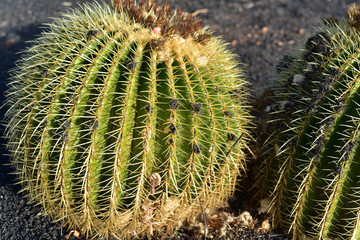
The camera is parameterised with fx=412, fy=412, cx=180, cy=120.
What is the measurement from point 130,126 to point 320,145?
113cm

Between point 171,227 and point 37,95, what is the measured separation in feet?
4.05

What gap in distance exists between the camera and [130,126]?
8.07ft

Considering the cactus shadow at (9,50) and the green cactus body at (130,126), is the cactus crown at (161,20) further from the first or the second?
the cactus shadow at (9,50)

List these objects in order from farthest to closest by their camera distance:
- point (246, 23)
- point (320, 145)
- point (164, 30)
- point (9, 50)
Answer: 1. point (246, 23)
2. point (9, 50)
3. point (164, 30)
4. point (320, 145)

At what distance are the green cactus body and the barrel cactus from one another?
0.32 metres

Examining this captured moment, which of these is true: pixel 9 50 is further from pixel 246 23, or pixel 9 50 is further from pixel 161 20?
pixel 246 23

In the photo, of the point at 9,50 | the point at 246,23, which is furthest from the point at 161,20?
the point at 246,23

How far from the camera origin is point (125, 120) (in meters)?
2.43

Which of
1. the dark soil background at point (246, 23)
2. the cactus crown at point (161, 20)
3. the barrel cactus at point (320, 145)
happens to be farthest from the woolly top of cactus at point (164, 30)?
the dark soil background at point (246, 23)

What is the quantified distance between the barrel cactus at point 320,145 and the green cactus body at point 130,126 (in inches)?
12.7

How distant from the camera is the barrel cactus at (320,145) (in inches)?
94.9

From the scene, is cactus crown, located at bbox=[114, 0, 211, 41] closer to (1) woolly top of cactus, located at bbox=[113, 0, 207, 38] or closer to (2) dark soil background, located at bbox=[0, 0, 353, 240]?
(1) woolly top of cactus, located at bbox=[113, 0, 207, 38]

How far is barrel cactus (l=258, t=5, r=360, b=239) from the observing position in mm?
2410

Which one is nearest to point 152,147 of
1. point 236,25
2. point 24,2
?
point 236,25
